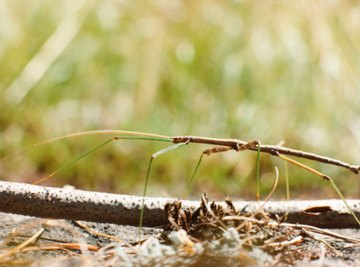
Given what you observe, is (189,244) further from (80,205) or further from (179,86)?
(179,86)

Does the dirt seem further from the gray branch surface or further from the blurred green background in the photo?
the blurred green background

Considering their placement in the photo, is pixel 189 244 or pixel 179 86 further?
pixel 179 86

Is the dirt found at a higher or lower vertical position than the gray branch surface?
lower

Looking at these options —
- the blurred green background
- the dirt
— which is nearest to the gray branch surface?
the dirt

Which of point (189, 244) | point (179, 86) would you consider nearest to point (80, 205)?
point (189, 244)

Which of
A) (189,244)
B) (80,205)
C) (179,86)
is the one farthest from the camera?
(179,86)

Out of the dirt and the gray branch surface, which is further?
the gray branch surface

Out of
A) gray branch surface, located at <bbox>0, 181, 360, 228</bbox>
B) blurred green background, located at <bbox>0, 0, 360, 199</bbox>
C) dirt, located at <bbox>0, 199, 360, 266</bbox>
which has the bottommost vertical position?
dirt, located at <bbox>0, 199, 360, 266</bbox>

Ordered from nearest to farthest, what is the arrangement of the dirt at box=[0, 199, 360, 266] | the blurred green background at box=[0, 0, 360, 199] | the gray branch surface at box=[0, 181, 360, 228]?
the dirt at box=[0, 199, 360, 266]
the gray branch surface at box=[0, 181, 360, 228]
the blurred green background at box=[0, 0, 360, 199]

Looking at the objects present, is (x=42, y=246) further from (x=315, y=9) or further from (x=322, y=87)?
(x=315, y=9)

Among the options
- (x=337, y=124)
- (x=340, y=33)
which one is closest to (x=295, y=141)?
(x=337, y=124)
